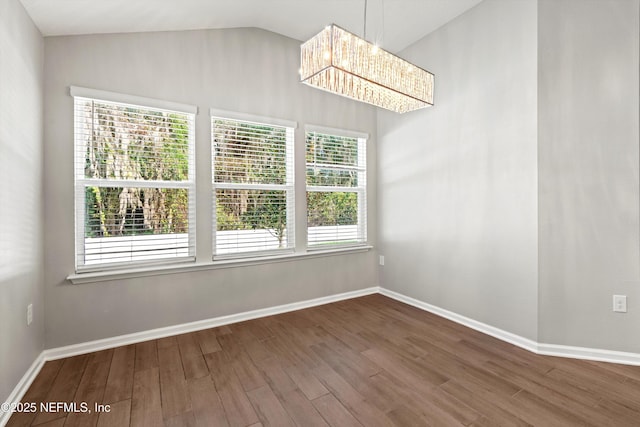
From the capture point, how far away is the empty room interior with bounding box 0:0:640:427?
72.8 inches

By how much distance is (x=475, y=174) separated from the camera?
2889 millimetres

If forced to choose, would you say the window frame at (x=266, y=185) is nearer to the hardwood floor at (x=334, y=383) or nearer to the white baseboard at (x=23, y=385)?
the hardwood floor at (x=334, y=383)

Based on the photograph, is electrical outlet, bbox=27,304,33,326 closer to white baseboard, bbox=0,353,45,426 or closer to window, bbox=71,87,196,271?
white baseboard, bbox=0,353,45,426

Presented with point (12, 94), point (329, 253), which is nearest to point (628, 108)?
point (329, 253)

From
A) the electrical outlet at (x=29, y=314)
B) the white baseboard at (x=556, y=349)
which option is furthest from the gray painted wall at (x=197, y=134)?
the white baseboard at (x=556, y=349)

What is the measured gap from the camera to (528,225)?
250cm

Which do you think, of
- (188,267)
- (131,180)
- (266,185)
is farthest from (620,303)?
(131,180)

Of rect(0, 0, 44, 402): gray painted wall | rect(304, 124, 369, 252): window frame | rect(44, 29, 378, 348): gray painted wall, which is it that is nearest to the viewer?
rect(0, 0, 44, 402): gray painted wall

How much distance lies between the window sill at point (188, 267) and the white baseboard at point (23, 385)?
58 centimetres

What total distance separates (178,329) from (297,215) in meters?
1.62

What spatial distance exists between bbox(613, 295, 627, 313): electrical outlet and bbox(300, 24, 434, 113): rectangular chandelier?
79.5 inches

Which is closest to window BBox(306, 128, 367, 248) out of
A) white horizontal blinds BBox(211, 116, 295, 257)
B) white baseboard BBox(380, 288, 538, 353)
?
white horizontal blinds BBox(211, 116, 295, 257)

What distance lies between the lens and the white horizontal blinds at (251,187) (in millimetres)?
3029

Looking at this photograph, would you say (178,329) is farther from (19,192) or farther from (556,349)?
(556,349)
